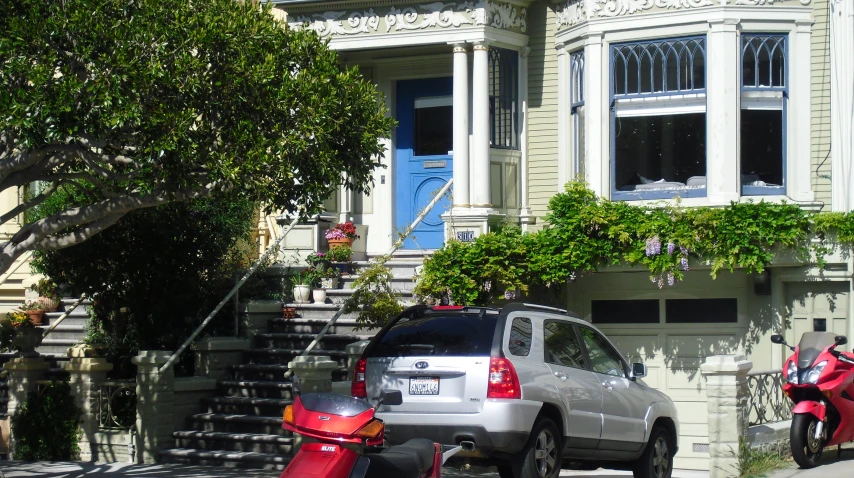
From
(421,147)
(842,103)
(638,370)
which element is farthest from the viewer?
(421,147)

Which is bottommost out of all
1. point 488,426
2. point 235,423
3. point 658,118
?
point 235,423

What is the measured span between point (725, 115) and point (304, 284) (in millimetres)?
6181

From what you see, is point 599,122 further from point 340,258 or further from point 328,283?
point 328,283

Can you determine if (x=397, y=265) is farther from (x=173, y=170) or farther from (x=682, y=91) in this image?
(x=173, y=170)

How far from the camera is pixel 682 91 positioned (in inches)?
630

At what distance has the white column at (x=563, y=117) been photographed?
56.6ft

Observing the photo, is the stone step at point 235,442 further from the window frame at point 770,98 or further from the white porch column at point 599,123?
the window frame at point 770,98

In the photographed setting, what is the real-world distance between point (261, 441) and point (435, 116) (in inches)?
272

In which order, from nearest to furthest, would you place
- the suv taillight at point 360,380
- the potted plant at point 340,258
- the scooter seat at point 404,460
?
the scooter seat at point 404,460
the suv taillight at point 360,380
the potted plant at point 340,258

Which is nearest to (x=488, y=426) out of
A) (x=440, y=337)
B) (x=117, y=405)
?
(x=440, y=337)

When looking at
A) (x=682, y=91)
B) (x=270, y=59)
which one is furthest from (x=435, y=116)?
(x=270, y=59)

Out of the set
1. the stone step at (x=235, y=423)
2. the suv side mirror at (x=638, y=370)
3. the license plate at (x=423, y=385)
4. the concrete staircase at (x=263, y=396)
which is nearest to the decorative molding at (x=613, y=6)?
the concrete staircase at (x=263, y=396)

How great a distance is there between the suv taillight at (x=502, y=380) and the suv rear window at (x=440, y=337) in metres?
0.15

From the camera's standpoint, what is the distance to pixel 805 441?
12.3 m
